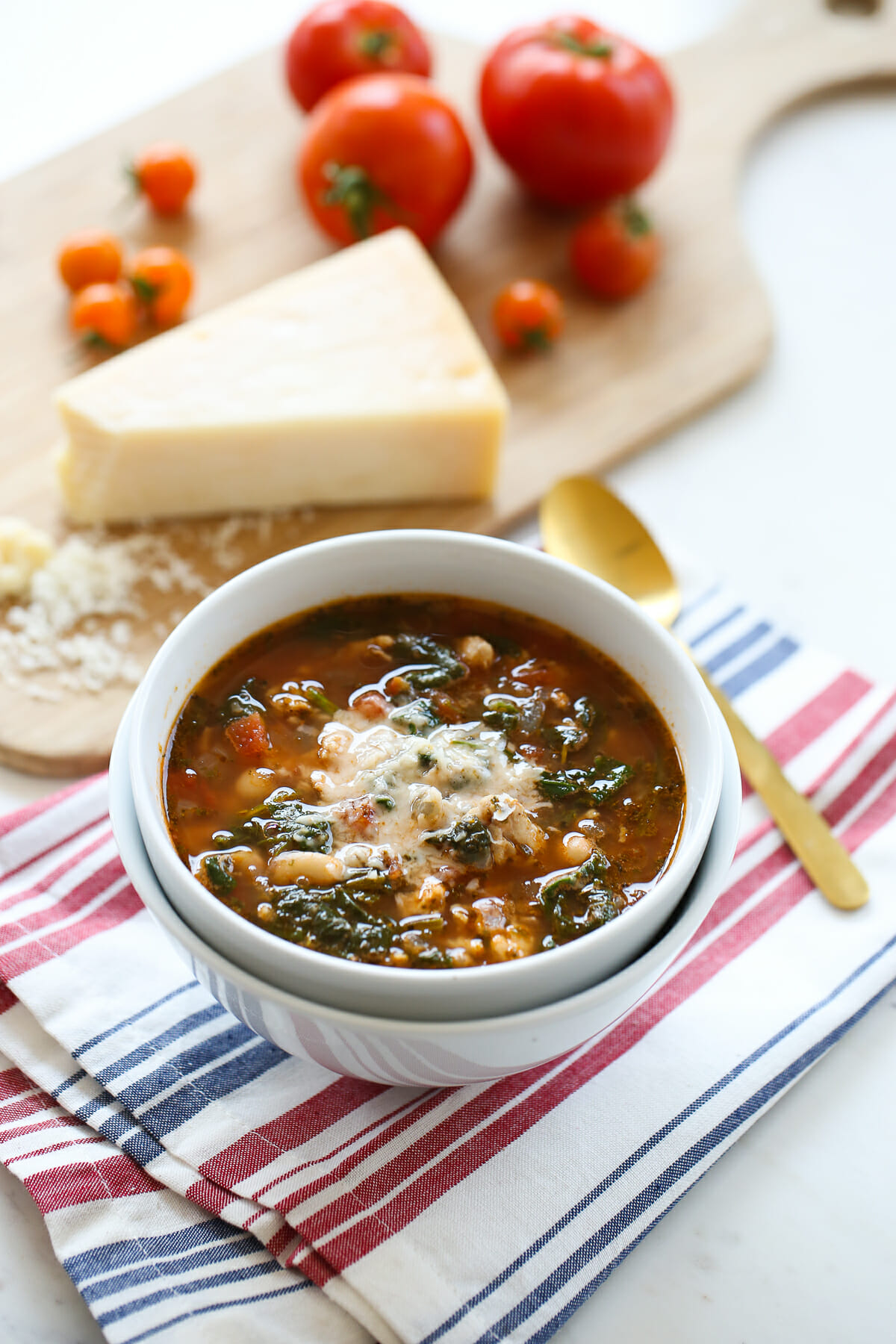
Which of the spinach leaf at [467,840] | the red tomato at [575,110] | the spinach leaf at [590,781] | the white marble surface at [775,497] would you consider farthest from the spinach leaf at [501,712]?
the red tomato at [575,110]

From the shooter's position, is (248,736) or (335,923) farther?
(248,736)

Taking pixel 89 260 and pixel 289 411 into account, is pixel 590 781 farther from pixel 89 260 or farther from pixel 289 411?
pixel 89 260

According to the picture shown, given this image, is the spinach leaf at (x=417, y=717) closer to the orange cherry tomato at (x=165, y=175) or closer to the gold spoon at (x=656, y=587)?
the gold spoon at (x=656, y=587)

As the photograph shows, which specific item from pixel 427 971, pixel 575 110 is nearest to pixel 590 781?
pixel 427 971

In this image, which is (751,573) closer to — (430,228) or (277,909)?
(430,228)

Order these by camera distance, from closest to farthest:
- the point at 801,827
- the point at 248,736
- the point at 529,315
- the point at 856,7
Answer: the point at 248,736 < the point at 801,827 < the point at 529,315 < the point at 856,7

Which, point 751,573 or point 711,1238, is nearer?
point 711,1238

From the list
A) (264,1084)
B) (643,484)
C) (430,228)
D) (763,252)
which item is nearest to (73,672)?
(264,1084)
